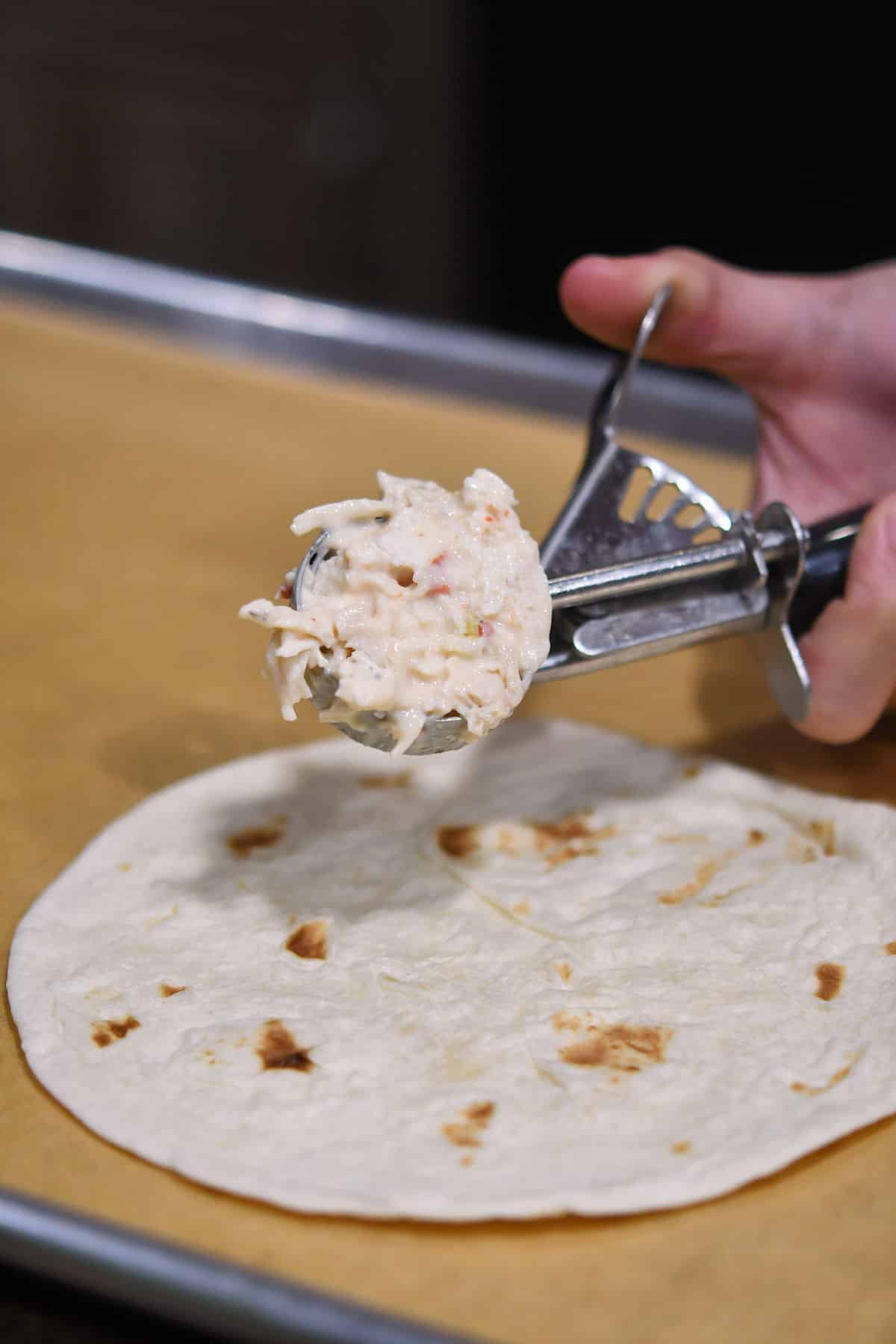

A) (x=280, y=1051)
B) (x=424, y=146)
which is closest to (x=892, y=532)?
(x=280, y=1051)

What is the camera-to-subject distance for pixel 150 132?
6.45 metres

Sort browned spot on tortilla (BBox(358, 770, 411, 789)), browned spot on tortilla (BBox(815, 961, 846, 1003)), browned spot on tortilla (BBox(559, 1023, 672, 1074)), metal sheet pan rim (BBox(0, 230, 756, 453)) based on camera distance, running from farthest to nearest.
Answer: metal sheet pan rim (BBox(0, 230, 756, 453)), browned spot on tortilla (BBox(358, 770, 411, 789)), browned spot on tortilla (BBox(815, 961, 846, 1003)), browned spot on tortilla (BBox(559, 1023, 672, 1074))

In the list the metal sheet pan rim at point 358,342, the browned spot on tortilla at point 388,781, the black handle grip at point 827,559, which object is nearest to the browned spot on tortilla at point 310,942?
the browned spot on tortilla at point 388,781

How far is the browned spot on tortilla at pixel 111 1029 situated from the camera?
5.74 feet

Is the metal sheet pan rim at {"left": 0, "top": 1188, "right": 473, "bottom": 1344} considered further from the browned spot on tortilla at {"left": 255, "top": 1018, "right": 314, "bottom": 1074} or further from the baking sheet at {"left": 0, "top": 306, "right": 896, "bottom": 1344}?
the browned spot on tortilla at {"left": 255, "top": 1018, "right": 314, "bottom": 1074}

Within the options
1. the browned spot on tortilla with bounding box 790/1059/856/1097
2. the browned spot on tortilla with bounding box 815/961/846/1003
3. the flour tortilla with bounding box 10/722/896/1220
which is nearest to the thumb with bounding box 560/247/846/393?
the flour tortilla with bounding box 10/722/896/1220

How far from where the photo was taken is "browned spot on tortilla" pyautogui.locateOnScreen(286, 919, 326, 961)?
192 centimetres

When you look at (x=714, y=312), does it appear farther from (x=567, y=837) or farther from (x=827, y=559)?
(x=567, y=837)

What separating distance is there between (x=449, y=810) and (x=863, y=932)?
66cm

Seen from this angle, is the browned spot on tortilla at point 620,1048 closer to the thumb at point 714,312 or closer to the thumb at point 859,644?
the thumb at point 859,644

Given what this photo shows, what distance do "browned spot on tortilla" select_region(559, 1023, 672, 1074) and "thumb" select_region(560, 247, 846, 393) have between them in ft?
4.14

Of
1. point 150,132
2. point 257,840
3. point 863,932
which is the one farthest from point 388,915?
point 150,132

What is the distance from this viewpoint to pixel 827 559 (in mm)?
2133

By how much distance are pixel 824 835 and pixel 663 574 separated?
0.56 m
